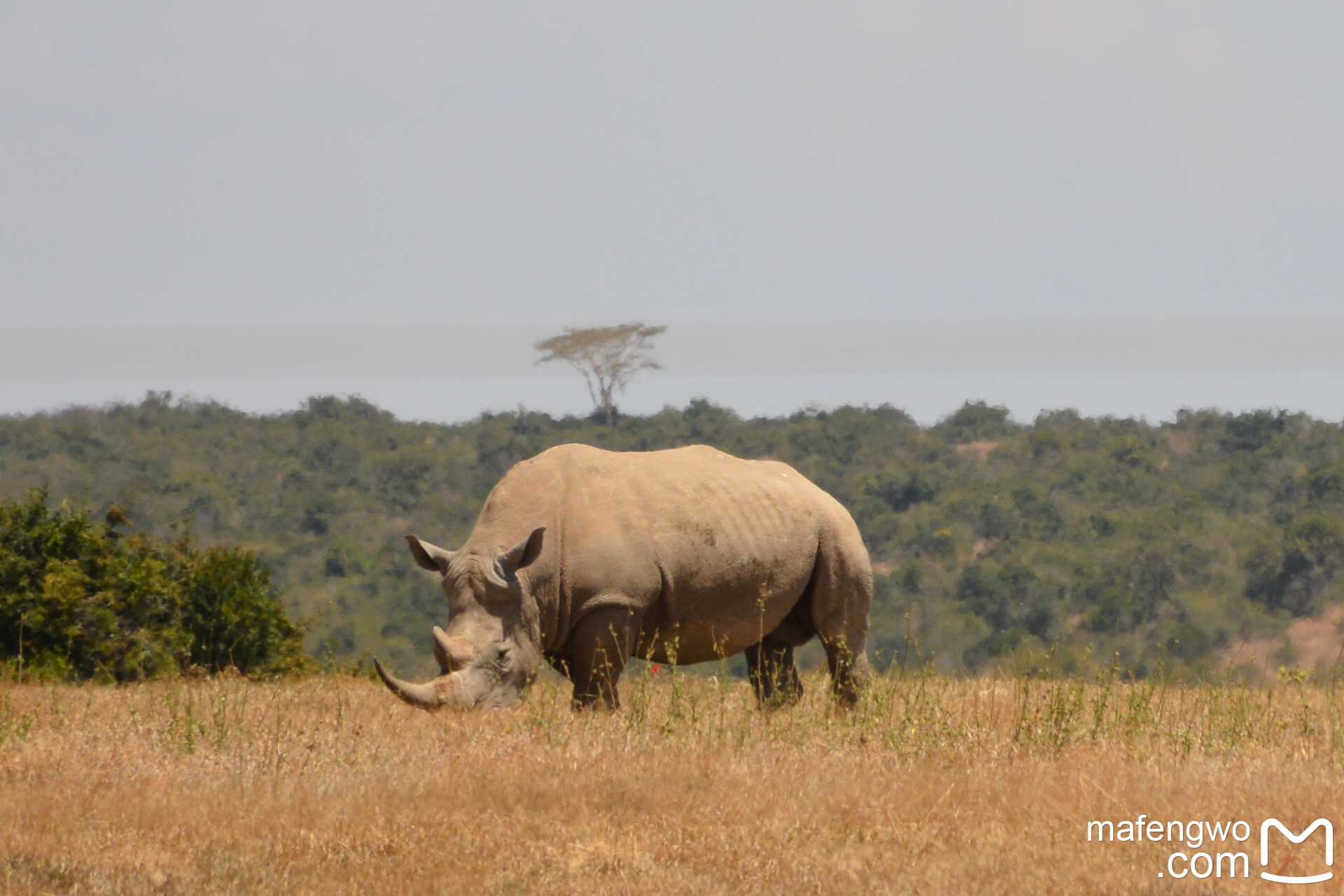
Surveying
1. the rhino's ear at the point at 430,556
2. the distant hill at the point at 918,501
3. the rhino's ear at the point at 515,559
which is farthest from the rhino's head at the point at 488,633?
the distant hill at the point at 918,501

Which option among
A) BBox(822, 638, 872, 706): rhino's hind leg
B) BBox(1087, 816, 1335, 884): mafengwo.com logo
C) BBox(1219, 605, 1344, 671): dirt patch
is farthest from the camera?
BBox(1219, 605, 1344, 671): dirt patch

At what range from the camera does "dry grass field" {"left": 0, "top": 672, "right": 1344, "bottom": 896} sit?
6.29m

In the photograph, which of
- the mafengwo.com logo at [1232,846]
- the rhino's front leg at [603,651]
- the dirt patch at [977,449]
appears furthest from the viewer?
the dirt patch at [977,449]

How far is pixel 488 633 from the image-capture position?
9836 millimetres

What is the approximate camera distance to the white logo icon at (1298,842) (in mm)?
6203

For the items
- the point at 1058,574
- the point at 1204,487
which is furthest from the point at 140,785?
the point at 1204,487

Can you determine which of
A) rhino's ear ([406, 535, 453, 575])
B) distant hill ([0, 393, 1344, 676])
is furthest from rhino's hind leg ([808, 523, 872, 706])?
distant hill ([0, 393, 1344, 676])

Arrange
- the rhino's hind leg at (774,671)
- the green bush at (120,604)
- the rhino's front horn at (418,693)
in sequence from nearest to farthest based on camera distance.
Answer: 1. the rhino's front horn at (418,693)
2. the rhino's hind leg at (774,671)
3. the green bush at (120,604)

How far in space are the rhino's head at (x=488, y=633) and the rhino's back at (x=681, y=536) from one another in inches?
14.5

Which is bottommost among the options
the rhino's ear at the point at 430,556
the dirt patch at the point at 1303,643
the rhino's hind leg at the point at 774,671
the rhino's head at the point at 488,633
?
the dirt patch at the point at 1303,643

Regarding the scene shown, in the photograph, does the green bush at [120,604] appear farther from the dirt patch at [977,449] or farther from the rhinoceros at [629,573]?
the dirt patch at [977,449]

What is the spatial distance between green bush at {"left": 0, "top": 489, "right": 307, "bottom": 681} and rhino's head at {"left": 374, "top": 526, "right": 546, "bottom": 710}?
14.9 ft

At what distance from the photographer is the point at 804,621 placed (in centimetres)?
1185

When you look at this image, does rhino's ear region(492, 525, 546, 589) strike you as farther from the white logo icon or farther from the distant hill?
the distant hill
